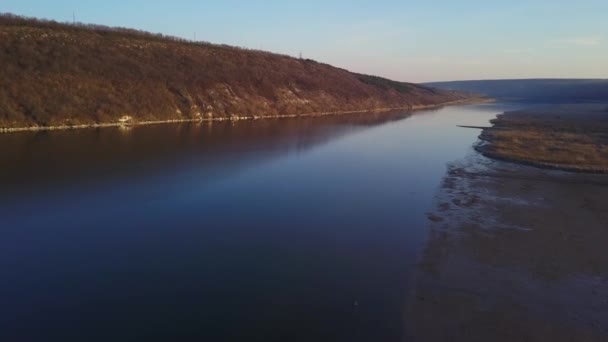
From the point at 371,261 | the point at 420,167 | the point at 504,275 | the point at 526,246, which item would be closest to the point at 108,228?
the point at 371,261

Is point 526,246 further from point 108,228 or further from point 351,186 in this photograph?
point 108,228

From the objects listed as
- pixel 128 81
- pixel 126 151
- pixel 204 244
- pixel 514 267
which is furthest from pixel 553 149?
pixel 128 81

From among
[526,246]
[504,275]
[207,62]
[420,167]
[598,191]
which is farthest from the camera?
[207,62]

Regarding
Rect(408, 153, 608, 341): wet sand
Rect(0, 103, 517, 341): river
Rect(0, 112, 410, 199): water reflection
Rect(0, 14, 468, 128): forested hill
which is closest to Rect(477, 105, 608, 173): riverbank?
Rect(408, 153, 608, 341): wet sand

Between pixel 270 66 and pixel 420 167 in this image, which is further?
pixel 270 66

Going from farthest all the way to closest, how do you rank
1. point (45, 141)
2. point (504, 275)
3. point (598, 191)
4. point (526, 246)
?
point (45, 141) → point (598, 191) → point (526, 246) → point (504, 275)

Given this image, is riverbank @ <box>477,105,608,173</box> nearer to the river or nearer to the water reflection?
the river

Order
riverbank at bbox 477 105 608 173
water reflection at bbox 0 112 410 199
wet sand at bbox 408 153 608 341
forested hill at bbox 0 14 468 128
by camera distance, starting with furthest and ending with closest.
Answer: forested hill at bbox 0 14 468 128, riverbank at bbox 477 105 608 173, water reflection at bbox 0 112 410 199, wet sand at bbox 408 153 608 341

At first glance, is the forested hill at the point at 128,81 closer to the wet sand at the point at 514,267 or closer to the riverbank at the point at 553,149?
the riverbank at the point at 553,149
